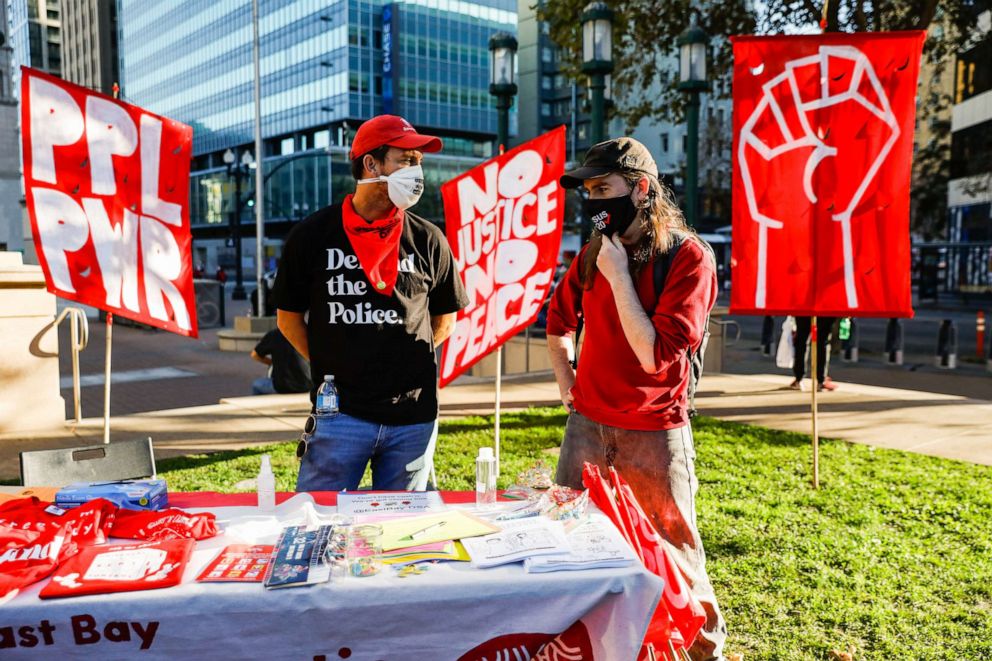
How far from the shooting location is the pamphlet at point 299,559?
224 centimetres

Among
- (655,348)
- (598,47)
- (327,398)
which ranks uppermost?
(598,47)

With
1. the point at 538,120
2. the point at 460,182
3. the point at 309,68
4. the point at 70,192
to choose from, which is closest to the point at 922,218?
the point at 460,182

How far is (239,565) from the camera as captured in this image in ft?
7.78

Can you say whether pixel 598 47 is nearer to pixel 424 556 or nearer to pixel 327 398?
pixel 327 398

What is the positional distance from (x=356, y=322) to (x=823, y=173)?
3.87 m

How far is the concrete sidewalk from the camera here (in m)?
7.64

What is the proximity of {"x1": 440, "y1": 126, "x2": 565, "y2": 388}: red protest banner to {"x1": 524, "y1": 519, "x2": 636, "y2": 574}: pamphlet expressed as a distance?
3.35 meters

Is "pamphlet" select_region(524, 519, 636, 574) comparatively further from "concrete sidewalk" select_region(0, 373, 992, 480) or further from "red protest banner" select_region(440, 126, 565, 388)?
"concrete sidewalk" select_region(0, 373, 992, 480)

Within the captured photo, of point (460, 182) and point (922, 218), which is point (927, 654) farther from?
point (922, 218)

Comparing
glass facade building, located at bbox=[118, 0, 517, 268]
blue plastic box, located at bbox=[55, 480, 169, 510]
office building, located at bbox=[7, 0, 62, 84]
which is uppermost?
office building, located at bbox=[7, 0, 62, 84]

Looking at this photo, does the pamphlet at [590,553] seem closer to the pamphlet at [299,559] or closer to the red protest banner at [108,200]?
the pamphlet at [299,559]

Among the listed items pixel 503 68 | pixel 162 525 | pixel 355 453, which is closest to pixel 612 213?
pixel 355 453

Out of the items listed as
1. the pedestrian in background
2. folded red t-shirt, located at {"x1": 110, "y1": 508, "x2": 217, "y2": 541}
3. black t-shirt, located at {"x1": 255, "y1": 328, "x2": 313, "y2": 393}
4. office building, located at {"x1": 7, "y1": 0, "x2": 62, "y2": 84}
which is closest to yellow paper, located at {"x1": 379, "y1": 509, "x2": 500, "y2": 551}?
folded red t-shirt, located at {"x1": 110, "y1": 508, "x2": 217, "y2": 541}

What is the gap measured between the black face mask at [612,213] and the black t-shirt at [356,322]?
846 millimetres
